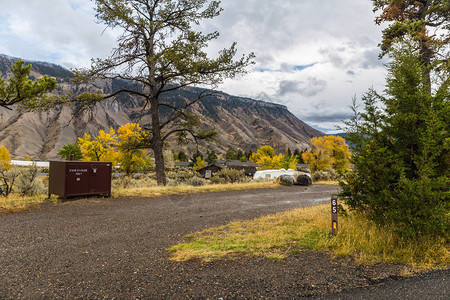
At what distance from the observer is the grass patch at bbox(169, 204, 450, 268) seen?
4.61 meters

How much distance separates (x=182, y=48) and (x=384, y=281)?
14478mm

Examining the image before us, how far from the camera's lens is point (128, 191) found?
12602mm

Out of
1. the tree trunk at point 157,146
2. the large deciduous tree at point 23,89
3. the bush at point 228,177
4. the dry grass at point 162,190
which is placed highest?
the large deciduous tree at point 23,89

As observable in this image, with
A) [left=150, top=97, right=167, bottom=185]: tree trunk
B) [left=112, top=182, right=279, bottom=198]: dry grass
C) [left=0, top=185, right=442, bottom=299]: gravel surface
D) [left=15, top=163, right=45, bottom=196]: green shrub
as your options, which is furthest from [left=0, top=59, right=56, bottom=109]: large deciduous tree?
[left=0, top=185, right=442, bottom=299]: gravel surface

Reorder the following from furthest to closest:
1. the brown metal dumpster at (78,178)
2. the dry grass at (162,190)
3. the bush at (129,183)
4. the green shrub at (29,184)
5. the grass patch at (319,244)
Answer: the bush at (129,183) → the dry grass at (162,190) → the green shrub at (29,184) → the brown metal dumpster at (78,178) → the grass patch at (319,244)

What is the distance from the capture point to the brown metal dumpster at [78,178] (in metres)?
10.1

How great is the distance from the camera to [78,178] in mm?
10484

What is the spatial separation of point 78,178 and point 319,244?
9533mm

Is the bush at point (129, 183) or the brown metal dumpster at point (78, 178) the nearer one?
the brown metal dumpster at point (78, 178)

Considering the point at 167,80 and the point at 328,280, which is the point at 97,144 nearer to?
the point at 167,80

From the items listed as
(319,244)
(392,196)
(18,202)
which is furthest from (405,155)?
(18,202)

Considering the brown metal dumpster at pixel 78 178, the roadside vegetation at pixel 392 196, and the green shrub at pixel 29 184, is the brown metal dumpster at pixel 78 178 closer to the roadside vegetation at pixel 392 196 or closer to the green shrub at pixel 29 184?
the green shrub at pixel 29 184

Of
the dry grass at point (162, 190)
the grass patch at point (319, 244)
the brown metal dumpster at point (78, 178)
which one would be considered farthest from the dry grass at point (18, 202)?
the grass patch at point (319, 244)

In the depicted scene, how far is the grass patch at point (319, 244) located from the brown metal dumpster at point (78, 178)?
6.67 metres
